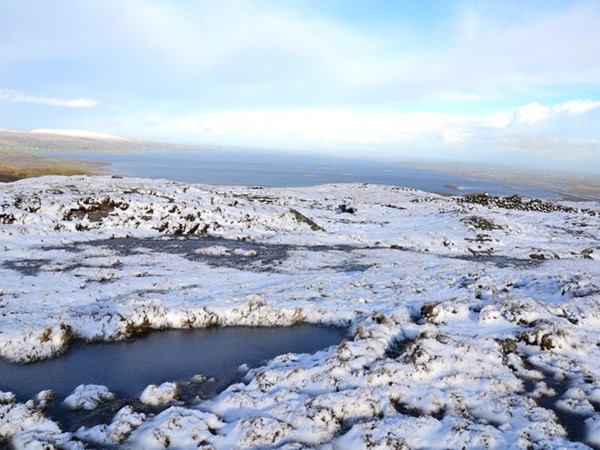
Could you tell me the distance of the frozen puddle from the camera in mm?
12141

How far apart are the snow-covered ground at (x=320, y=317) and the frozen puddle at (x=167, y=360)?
710mm

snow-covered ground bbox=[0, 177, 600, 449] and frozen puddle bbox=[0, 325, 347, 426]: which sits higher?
snow-covered ground bbox=[0, 177, 600, 449]

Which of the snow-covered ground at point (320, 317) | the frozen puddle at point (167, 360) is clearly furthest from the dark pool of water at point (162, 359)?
the snow-covered ground at point (320, 317)

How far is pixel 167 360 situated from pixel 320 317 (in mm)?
7176

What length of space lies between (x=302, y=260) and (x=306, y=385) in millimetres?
16503

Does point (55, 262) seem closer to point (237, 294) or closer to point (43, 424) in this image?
point (237, 294)

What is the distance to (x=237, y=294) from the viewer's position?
20.0 metres

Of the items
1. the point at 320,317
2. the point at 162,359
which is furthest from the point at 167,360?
the point at 320,317

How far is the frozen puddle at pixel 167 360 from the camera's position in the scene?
12.1 meters

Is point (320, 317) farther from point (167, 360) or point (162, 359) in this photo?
point (162, 359)

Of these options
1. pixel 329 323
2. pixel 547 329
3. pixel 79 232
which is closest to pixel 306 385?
pixel 329 323

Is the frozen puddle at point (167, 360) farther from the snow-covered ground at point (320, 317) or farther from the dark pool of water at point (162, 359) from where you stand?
the snow-covered ground at point (320, 317)

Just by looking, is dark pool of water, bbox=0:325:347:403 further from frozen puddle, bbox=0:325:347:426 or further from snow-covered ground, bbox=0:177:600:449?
snow-covered ground, bbox=0:177:600:449

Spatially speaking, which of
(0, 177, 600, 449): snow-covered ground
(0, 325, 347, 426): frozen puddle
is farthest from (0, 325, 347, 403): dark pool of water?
(0, 177, 600, 449): snow-covered ground
